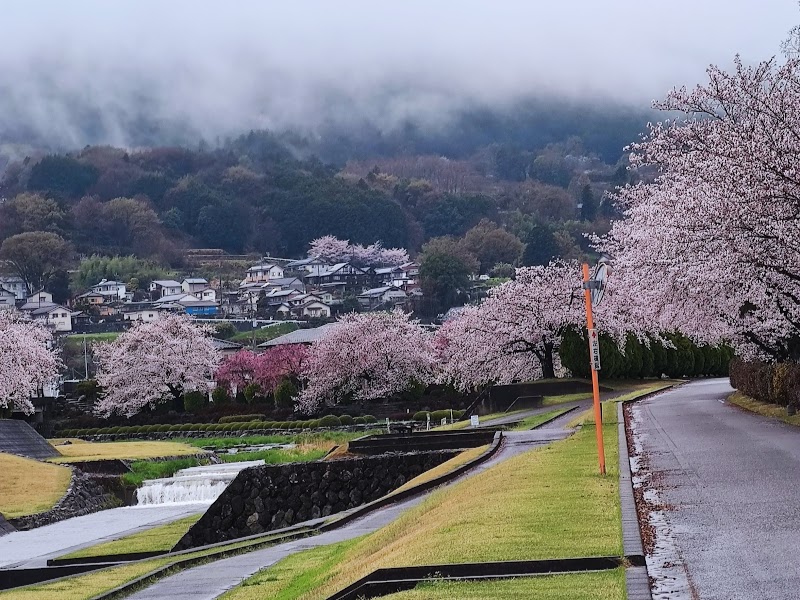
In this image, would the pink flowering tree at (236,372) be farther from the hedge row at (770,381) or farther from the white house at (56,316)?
the white house at (56,316)

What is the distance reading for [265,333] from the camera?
532 feet

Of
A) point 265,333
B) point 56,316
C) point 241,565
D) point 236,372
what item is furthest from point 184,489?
point 56,316

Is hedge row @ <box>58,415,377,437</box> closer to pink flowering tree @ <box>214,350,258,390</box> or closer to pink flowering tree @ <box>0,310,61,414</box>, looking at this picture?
pink flowering tree @ <box>0,310,61,414</box>

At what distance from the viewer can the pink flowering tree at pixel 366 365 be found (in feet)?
268

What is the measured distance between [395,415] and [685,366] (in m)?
16.8

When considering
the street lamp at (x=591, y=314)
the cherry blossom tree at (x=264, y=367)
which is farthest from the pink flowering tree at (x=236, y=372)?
the street lamp at (x=591, y=314)

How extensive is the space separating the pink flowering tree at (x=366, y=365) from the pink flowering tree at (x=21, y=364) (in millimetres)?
17435

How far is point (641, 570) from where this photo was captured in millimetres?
10359

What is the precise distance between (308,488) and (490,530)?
1816 centimetres

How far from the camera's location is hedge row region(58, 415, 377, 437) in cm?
7306

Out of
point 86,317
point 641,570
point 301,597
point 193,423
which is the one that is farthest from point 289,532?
point 86,317

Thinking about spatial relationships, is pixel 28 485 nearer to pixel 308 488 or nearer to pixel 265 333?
pixel 308 488

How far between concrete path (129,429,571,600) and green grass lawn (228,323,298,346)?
121 m

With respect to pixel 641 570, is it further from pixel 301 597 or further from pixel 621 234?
pixel 621 234
